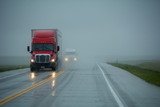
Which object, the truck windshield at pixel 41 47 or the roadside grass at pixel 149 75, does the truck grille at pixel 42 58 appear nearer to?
the truck windshield at pixel 41 47

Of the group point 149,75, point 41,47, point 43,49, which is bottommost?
point 149,75

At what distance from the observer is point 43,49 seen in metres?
33.1

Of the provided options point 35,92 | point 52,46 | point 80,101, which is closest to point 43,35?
point 52,46

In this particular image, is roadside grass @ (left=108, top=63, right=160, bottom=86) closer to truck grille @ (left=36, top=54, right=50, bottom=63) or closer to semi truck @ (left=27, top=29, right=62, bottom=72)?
semi truck @ (left=27, top=29, right=62, bottom=72)

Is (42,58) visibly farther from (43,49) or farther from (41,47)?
(41,47)

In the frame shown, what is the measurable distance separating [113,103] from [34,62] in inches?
815

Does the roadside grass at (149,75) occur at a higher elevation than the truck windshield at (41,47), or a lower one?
lower

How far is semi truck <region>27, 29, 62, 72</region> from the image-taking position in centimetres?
3206

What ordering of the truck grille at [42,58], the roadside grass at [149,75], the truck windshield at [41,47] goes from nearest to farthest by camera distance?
1. the roadside grass at [149,75]
2. the truck grille at [42,58]
3. the truck windshield at [41,47]

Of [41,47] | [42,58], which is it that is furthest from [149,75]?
[41,47]

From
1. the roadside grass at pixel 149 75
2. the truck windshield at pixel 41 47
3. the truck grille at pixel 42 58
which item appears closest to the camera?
the roadside grass at pixel 149 75

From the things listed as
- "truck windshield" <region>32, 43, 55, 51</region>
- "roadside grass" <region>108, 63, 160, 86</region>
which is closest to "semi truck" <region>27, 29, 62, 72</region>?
"truck windshield" <region>32, 43, 55, 51</region>

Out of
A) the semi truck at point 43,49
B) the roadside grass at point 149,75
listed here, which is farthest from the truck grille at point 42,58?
the roadside grass at point 149,75

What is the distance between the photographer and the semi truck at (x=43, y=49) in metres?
32.1
